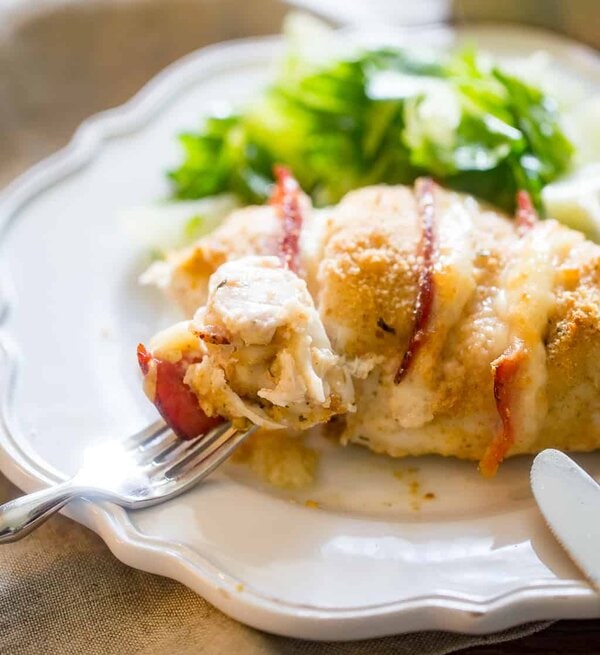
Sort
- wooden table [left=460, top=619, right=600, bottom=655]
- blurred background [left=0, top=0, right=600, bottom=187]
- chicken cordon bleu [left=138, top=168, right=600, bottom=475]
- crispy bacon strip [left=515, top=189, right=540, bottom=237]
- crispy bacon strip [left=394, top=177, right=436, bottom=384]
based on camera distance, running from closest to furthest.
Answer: wooden table [left=460, top=619, right=600, bottom=655]
chicken cordon bleu [left=138, top=168, right=600, bottom=475]
crispy bacon strip [left=394, top=177, right=436, bottom=384]
crispy bacon strip [left=515, top=189, right=540, bottom=237]
blurred background [left=0, top=0, right=600, bottom=187]

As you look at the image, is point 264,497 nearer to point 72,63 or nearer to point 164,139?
point 164,139

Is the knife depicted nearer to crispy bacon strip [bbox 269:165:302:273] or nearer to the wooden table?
the wooden table

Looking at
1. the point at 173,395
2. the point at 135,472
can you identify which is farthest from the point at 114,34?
the point at 135,472

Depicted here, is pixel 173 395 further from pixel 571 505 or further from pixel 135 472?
pixel 571 505

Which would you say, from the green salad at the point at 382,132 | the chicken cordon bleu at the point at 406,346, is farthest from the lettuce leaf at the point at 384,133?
the chicken cordon bleu at the point at 406,346

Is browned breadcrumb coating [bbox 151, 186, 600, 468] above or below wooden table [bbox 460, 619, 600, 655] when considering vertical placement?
above

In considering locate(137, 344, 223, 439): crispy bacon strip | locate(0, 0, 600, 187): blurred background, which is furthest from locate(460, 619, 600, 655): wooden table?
locate(0, 0, 600, 187): blurred background
